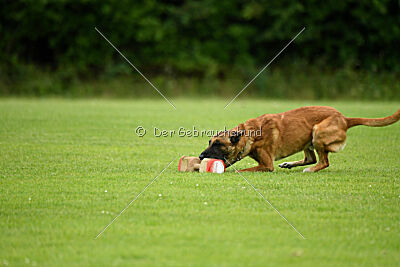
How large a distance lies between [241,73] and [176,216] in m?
30.0

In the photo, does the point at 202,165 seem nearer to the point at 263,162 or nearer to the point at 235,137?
the point at 235,137

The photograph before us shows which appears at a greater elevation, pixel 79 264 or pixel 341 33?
pixel 341 33

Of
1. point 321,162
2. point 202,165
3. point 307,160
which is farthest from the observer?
point 307,160

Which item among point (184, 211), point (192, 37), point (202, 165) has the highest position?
point (192, 37)

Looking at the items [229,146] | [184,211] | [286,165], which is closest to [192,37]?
[286,165]

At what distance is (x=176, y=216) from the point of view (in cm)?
625

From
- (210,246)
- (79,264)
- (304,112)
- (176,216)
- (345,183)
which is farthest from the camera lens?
(304,112)

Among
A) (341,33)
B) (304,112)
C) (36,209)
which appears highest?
(341,33)

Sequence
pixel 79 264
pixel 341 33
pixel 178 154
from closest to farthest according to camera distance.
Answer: pixel 79 264, pixel 178 154, pixel 341 33

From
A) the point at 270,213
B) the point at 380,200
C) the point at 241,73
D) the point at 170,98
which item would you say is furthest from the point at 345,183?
the point at 241,73

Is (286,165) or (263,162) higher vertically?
(263,162)

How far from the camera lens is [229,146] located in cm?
900

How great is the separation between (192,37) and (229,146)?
31452 millimetres

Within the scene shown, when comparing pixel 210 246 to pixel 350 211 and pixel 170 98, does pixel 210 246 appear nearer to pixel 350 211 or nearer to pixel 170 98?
pixel 350 211
